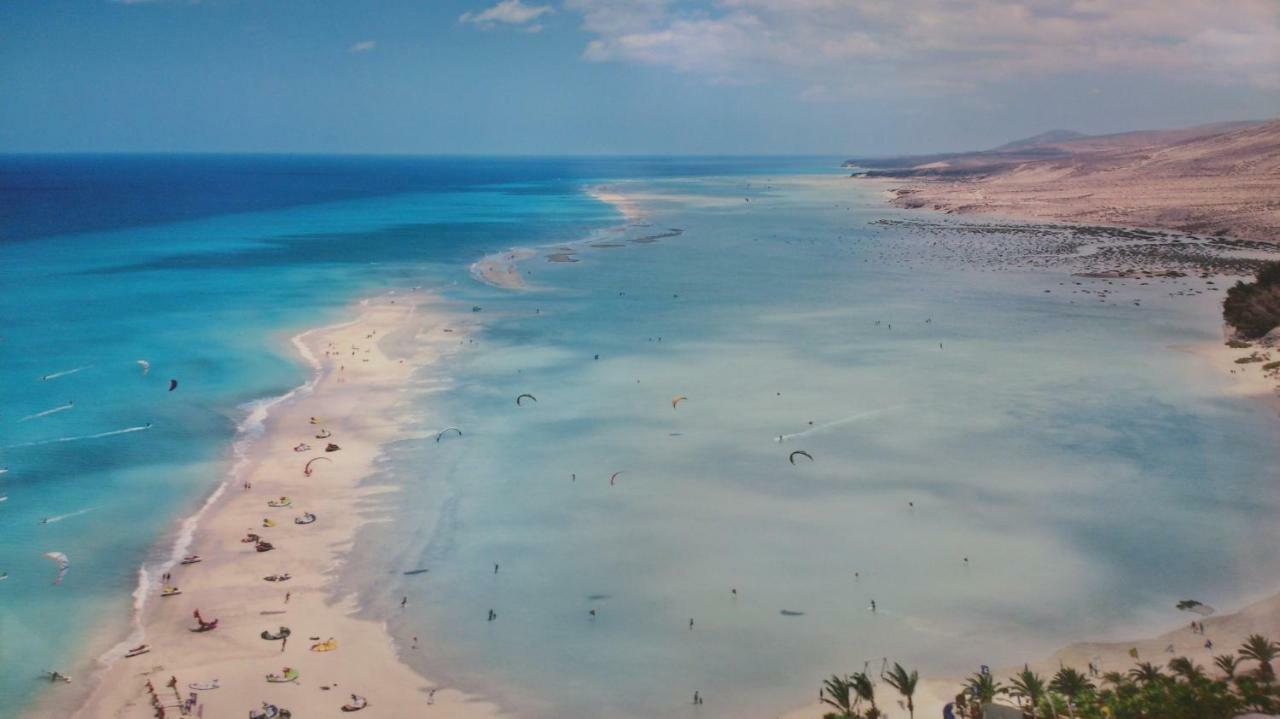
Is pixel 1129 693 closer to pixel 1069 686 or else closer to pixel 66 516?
pixel 1069 686

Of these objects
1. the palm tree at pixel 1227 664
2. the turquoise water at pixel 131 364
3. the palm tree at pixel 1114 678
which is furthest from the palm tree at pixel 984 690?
the turquoise water at pixel 131 364

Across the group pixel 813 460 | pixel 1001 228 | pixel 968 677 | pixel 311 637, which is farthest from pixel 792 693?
pixel 1001 228

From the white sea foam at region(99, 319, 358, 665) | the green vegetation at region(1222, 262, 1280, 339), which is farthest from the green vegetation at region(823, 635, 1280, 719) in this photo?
the green vegetation at region(1222, 262, 1280, 339)

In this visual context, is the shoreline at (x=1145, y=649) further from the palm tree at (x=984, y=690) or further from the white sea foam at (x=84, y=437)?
the white sea foam at (x=84, y=437)

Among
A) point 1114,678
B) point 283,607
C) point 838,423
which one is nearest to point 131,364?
point 283,607

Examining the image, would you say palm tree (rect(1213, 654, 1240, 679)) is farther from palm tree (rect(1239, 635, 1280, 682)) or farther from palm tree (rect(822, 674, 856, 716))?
palm tree (rect(822, 674, 856, 716))
